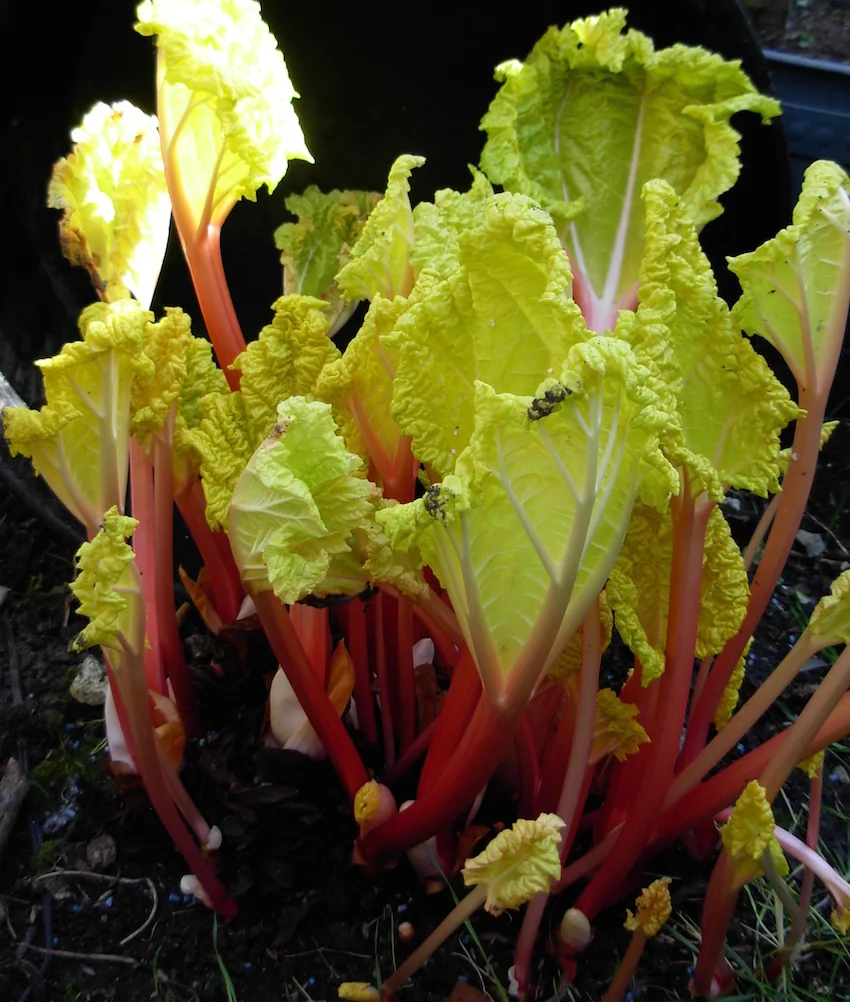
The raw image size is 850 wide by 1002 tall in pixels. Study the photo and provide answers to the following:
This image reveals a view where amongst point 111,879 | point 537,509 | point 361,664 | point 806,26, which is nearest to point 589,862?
point 361,664

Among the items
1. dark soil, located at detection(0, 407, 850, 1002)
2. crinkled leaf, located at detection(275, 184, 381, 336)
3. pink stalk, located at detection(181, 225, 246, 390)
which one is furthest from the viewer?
crinkled leaf, located at detection(275, 184, 381, 336)

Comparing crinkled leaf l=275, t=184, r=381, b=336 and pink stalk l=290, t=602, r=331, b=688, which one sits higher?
crinkled leaf l=275, t=184, r=381, b=336

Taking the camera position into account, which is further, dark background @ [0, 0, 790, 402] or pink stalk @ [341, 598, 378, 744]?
dark background @ [0, 0, 790, 402]

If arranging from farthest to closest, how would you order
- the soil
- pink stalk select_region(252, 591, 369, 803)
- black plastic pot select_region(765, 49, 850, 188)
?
1. the soil
2. black plastic pot select_region(765, 49, 850, 188)
3. pink stalk select_region(252, 591, 369, 803)

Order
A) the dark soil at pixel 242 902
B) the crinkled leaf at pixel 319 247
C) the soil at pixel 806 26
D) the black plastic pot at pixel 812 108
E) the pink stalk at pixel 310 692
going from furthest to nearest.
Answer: the soil at pixel 806 26, the black plastic pot at pixel 812 108, the crinkled leaf at pixel 319 247, the dark soil at pixel 242 902, the pink stalk at pixel 310 692

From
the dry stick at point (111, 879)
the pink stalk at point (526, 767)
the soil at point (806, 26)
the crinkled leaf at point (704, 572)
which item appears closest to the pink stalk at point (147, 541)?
the dry stick at point (111, 879)

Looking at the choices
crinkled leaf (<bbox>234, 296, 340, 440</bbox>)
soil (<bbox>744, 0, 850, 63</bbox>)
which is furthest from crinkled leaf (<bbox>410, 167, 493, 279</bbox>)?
soil (<bbox>744, 0, 850, 63</bbox>)

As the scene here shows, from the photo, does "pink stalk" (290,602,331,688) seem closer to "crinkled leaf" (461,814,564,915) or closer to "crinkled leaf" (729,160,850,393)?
"crinkled leaf" (461,814,564,915)

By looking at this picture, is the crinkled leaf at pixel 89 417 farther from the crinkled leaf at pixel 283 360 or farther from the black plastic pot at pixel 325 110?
the black plastic pot at pixel 325 110
